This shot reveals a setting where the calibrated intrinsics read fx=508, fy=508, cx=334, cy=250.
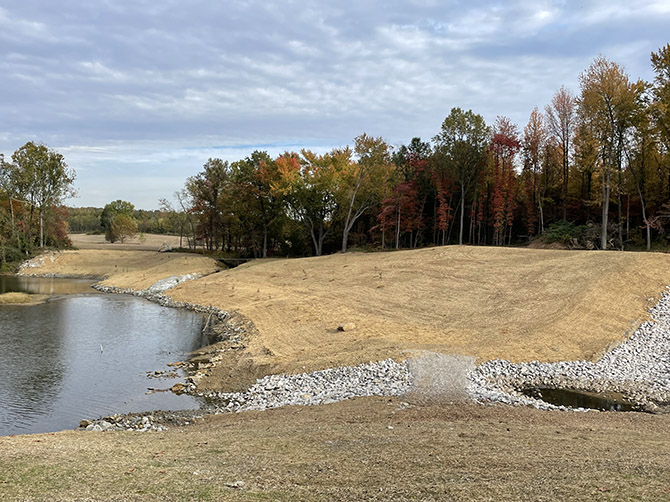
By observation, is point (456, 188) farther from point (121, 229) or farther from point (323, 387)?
point (121, 229)

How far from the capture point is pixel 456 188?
51.8 metres

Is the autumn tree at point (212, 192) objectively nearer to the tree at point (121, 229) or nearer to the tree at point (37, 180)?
the tree at point (37, 180)

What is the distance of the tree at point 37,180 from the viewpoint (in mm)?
61188

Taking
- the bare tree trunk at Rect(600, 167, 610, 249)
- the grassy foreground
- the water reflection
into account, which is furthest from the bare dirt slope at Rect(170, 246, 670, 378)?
the water reflection

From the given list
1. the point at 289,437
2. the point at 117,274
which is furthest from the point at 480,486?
the point at 117,274

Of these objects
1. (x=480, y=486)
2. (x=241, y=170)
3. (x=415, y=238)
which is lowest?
(x=480, y=486)

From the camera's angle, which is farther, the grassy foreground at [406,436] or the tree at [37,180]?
the tree at [37,180]

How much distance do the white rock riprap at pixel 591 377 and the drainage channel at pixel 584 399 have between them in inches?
9.6

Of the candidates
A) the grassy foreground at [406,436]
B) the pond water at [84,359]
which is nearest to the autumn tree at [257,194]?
the pond water at [84,359]

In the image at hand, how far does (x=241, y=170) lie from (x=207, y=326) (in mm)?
29128

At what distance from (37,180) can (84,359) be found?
2014 inches

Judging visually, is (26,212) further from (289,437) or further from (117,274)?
(289,437)

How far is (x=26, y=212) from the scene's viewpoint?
63750 mm

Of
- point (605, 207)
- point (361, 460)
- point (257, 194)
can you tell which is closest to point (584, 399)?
point (361, 460)
